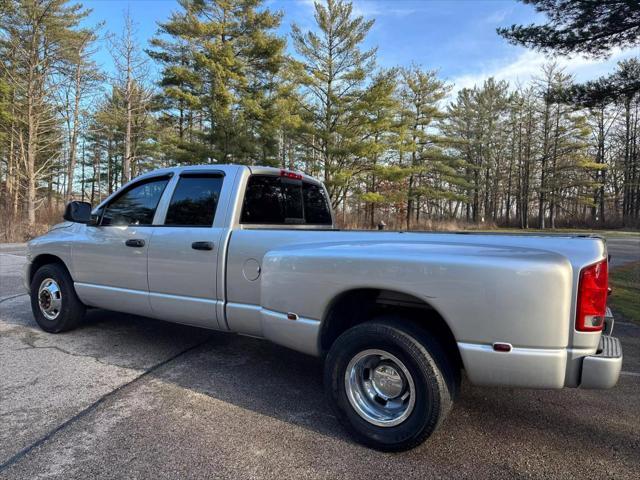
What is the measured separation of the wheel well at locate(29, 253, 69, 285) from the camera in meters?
5.12

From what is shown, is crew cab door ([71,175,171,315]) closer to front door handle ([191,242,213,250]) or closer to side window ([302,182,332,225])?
front door handle ([191,242,213,250])

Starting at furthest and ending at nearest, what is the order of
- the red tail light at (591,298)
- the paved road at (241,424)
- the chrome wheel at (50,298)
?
the chrome wheel at (50,298)
the paved road at (241,424)
the red tail light at (591,298)

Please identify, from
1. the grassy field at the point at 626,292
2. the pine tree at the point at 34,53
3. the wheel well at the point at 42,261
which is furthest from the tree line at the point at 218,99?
the wheel well at the point at 42,261

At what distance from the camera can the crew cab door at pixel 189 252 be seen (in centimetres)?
376

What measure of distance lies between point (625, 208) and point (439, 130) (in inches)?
1128

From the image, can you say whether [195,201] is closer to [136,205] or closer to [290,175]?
[136,205]

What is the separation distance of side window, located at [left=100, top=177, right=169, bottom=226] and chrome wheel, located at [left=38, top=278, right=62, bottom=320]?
1101 mm

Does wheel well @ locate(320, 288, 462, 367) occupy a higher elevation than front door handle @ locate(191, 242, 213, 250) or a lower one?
lower

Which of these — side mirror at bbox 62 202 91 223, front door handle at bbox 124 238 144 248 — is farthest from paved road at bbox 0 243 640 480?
side mirror at bbox 62 202 91 223

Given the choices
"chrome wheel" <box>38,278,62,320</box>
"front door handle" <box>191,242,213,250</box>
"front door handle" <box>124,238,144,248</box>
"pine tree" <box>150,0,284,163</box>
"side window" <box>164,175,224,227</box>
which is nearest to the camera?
"front door handle" <box>191,242,213,250</box>

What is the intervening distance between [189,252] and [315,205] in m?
1.72

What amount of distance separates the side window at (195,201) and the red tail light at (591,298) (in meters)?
2.91

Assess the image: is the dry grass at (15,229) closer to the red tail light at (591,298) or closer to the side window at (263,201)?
the side window at (263,201)

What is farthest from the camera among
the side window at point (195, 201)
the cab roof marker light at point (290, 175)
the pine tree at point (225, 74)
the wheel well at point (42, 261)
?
the pine tree at point (225, 74)
